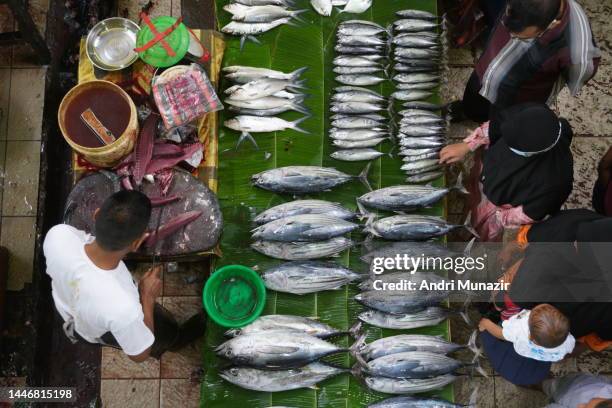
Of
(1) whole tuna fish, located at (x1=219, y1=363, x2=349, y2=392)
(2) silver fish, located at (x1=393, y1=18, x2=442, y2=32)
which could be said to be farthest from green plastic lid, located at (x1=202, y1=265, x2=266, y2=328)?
(2) silver fish, located at (x1=393, y1=18, x2=442, y2=32)

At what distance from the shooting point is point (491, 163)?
362 cm

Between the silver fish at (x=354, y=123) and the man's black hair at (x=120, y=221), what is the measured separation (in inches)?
81.9

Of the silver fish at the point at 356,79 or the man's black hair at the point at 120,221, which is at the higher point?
the silver fish at the point at 356,79

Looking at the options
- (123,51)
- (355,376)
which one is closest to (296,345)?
(355,376)

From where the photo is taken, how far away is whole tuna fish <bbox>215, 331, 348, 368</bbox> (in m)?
3.69

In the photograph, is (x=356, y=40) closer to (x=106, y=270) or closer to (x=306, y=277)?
(x=306, y=277)

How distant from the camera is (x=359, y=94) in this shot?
4.41 metres

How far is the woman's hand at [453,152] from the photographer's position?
165 inches

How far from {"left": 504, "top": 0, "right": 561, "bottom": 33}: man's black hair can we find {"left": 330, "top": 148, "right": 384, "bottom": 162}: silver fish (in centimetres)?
153

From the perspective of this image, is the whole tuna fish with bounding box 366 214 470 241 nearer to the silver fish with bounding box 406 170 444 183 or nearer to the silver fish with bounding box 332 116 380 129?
the silver fish with bounding box 406 170 444 183

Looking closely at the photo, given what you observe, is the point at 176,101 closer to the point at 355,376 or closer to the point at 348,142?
the point at 348,142

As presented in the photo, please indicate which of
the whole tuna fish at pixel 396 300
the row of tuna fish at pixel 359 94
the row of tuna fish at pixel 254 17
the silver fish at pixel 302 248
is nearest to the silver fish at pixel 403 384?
the whole tuna fish at pixel 396 300

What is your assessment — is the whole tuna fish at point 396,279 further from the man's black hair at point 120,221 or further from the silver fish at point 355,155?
the man's black hair at point 120,221

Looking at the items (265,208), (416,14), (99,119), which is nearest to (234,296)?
(265,208)
